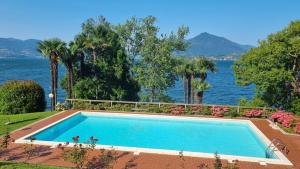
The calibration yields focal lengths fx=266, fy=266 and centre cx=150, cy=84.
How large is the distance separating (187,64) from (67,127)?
12.3 meters

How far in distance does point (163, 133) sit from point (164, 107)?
359 centimetres

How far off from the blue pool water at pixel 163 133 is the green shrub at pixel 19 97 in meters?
3.59

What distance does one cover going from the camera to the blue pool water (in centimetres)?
1341

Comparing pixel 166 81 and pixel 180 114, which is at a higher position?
pixel 166 81

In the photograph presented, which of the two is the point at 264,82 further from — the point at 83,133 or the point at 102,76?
the point at 102,76

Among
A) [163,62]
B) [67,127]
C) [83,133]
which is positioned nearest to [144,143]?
[83,133]

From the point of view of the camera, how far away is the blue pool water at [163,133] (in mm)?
13406

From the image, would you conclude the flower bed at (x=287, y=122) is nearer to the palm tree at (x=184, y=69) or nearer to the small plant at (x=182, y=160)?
the small plant at (x=182, y=160)

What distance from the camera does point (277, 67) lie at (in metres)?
17.5

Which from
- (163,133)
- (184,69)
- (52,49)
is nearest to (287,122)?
(163,133)

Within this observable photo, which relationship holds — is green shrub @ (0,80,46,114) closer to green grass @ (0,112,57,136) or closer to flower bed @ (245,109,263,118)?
green grass @ (0,112,57,136)

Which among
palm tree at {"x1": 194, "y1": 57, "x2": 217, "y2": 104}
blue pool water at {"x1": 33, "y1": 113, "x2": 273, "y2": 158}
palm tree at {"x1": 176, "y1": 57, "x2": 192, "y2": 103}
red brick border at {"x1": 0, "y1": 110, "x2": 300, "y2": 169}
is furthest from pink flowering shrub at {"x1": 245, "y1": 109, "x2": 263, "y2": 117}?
palm tree at {"x1": 176, "y1": 57, "x2": 192, "y2": 103}

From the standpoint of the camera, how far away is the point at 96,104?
20.9m

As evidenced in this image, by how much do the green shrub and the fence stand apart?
2677 millimetres
